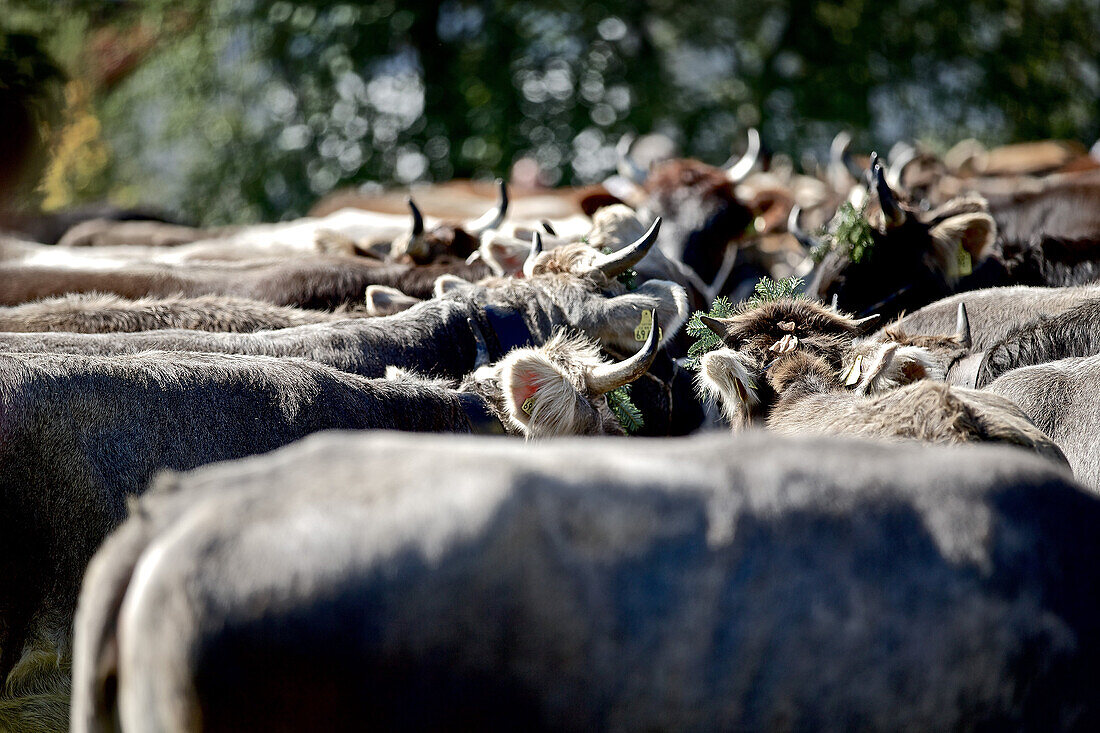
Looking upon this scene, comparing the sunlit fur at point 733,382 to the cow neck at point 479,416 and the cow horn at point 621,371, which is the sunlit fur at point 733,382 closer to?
the cow horn at point 621,371

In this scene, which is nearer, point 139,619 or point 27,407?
point 139,619

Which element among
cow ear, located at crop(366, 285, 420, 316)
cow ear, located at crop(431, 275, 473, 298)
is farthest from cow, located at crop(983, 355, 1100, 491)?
cow ear, located at crop(366, 285, 420, 316)

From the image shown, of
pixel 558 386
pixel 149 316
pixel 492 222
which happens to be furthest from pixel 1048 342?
pixel 492 222

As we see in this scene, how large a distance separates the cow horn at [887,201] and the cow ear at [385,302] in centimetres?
255

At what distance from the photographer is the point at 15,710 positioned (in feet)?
9.77

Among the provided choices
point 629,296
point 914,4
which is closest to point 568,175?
point 914,4

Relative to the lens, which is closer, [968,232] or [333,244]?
[968,232]

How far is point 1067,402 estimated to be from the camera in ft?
11.5

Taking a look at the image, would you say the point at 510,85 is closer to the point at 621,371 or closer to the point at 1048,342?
the point at 1048,342

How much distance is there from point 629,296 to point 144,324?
2094 mm

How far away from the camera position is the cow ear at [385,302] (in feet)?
16.1

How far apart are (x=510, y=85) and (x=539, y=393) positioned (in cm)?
1100

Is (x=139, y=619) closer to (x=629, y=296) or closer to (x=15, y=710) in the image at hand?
(x=15, y=710)

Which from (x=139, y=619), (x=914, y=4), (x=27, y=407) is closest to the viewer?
(x=139, y=619)
